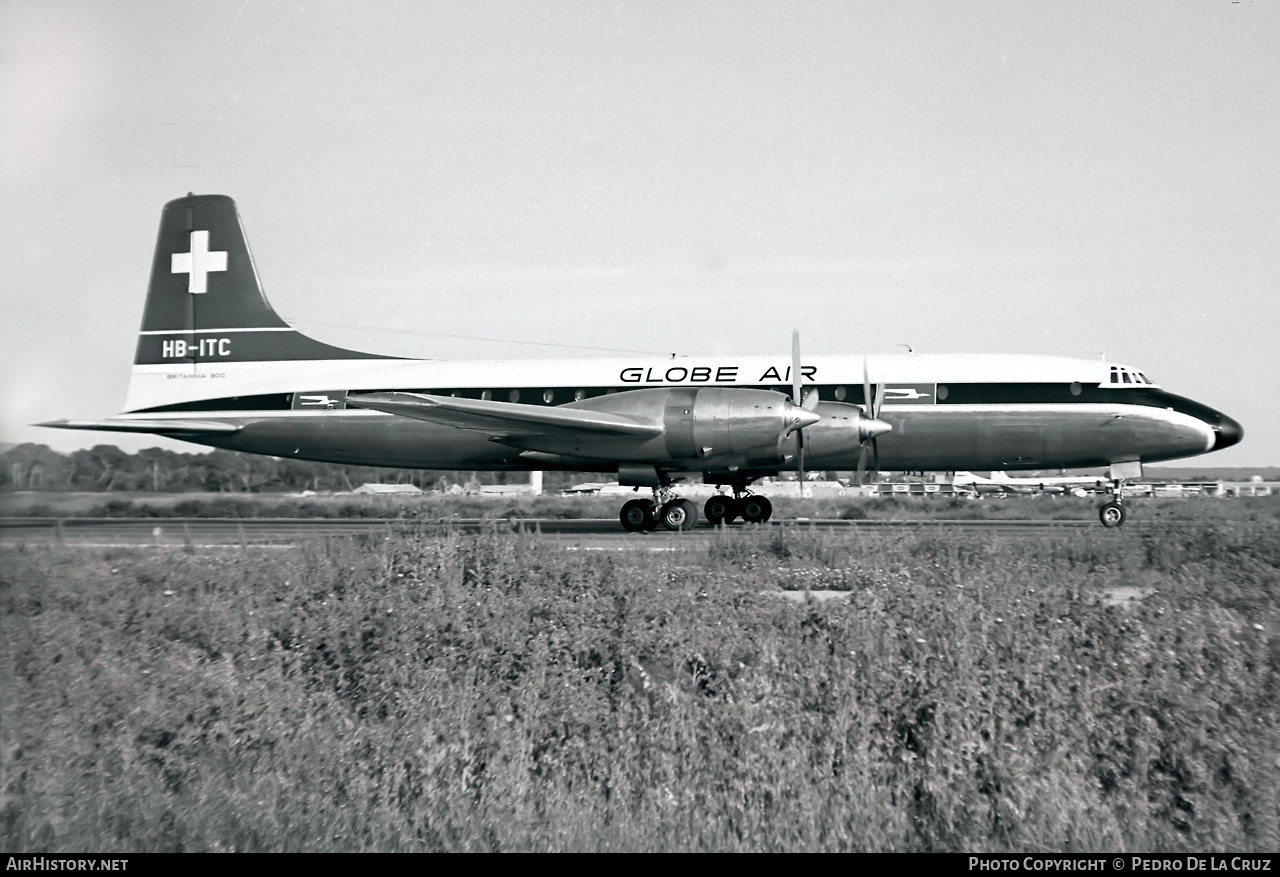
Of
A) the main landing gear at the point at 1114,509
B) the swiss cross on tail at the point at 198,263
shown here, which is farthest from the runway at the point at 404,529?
the swiss cross on tail at the point at 198,263

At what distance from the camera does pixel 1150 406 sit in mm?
23141

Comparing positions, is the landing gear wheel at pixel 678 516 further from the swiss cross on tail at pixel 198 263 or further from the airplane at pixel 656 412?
the swiss cross on tail at pixel 198 263

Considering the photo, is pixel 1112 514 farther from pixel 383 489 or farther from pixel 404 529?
pixel 383 489

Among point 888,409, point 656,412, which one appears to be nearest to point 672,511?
point 656,412

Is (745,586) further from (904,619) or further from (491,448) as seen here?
(491,448)

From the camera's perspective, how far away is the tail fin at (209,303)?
27.6m

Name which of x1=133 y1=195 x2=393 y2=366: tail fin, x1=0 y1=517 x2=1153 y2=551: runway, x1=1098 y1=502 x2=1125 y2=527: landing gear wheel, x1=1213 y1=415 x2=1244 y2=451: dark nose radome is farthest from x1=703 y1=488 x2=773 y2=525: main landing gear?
x1=1213 y1=415 x2=1244 y2=451: dark nose radome

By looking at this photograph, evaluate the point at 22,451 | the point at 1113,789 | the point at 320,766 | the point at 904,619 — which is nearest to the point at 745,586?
the point at 904,619

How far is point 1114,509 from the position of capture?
23.3 metres

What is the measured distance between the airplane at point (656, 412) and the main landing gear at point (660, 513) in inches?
1.8

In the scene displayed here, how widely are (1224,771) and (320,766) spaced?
8.17 meters

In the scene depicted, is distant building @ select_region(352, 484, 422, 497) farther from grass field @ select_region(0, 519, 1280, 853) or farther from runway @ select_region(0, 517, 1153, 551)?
grass field @ select_region(0, 519, 1280, 853)

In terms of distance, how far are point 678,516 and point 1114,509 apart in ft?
37.0

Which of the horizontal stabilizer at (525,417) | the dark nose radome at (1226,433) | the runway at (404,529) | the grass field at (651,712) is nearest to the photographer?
the grass field at (651,712)
